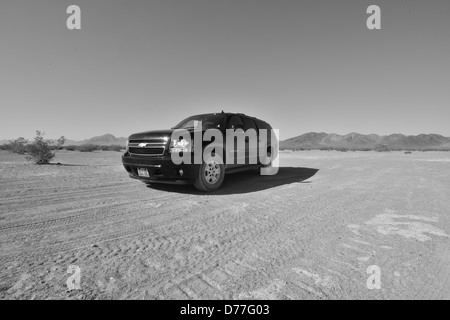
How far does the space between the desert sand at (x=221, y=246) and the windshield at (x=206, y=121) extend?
2013 mm

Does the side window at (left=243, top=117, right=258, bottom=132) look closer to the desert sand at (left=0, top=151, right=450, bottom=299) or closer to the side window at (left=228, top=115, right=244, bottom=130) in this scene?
the side window at (left=228, top=115, right=244, bottom=130)

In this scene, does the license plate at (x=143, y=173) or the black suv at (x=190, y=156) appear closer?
the black suv at (x=190, y=156)

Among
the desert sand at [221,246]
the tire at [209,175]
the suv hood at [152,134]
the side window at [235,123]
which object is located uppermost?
the side window at [235,123]

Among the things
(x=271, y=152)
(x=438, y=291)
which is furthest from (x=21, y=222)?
(x=271, y=152)

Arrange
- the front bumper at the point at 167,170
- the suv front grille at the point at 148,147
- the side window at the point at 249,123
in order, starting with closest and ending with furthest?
1. the front bumper at the point at 167,170
2. the suv front grille at the point at 148,147
3. the side window at the point at 249,123

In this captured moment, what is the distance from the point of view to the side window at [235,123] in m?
6.03

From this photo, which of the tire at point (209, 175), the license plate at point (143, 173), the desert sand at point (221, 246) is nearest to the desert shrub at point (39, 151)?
the desert sand at point (221, 246)

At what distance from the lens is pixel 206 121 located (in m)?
6.18

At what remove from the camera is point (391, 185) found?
19.5 feet

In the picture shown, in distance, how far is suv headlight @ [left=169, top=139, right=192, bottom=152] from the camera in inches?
183

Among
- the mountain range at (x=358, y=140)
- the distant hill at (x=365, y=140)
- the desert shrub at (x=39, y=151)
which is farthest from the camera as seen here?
the mountain range at (x=358, y=140)

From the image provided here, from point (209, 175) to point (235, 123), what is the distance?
5.94ft

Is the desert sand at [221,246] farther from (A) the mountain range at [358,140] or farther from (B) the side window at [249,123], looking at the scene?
(A) the mountain range at [358,140]
